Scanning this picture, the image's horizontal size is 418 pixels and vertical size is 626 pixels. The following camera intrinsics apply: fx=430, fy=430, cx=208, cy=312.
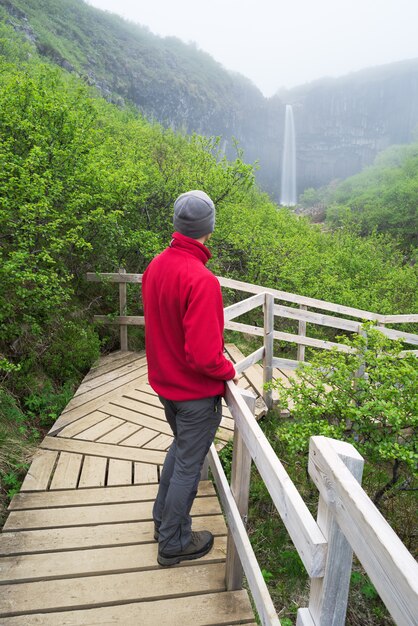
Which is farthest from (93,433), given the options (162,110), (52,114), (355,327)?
(162,110)

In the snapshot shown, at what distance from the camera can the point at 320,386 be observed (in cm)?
391

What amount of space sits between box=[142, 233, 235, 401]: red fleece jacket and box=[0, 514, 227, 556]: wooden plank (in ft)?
3.71

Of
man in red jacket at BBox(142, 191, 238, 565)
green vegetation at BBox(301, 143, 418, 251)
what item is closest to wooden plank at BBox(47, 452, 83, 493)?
man in red jacket at BBox(142, 191, 238, 565)

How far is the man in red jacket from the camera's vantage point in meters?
2.03

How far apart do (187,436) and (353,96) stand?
141801 millimetres

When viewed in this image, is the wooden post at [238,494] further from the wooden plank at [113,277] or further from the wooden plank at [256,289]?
the wooden plank at [113,277]

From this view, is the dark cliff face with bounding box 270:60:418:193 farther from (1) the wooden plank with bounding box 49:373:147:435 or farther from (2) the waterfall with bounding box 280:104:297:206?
(1) the wooden plank with bounding box 49:373:147:435

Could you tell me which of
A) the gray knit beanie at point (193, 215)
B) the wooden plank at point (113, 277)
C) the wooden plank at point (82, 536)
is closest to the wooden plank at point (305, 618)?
the wooden plank at point (82, 536)

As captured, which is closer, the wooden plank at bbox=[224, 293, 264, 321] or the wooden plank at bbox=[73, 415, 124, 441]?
the wooden plank at bbox=[224, 293, 264, 321]

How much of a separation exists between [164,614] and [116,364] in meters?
3.86

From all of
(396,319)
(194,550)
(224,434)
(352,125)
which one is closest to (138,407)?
(224,434)

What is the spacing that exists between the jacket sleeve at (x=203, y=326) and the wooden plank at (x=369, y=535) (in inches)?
31.1

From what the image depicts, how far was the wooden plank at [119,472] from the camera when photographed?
3.34m

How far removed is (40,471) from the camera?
3.40 meters
